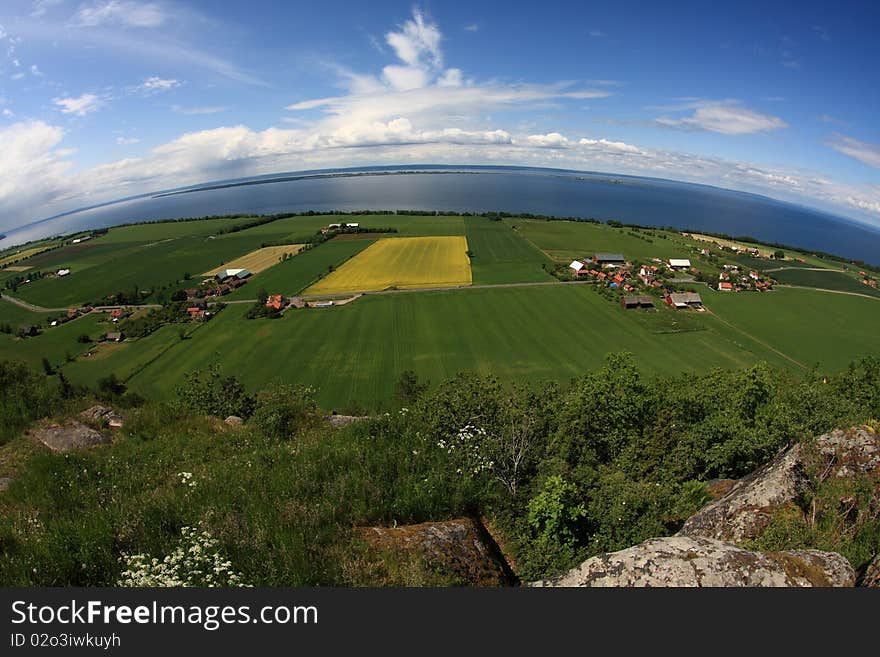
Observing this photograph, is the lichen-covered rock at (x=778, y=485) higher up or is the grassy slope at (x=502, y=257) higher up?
the grassy slope at (x=502, y=257)

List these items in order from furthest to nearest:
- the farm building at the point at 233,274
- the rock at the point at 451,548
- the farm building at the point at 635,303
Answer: the farm building at the point at 233,274 → the farm building at the point at 635,303 → the rock at the point at 451,548

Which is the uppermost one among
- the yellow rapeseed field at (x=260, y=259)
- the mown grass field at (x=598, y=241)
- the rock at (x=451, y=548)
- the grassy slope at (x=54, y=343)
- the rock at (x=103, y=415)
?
the mown grass field at (x=598, y=241)

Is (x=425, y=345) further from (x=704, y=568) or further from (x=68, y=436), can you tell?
(x=704, y=568)

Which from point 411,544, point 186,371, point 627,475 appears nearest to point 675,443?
point 627,475

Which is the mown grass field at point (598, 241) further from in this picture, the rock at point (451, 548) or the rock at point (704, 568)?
the rock at point (704, 568)

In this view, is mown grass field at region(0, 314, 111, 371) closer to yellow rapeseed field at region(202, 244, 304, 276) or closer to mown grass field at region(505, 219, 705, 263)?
yellow rapeseed field at region(202, 244, 304, 276)

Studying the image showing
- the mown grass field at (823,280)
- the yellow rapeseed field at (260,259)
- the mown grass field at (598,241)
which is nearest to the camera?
the mown grass field at (823,280)

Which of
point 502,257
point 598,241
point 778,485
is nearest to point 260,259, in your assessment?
point 502,257

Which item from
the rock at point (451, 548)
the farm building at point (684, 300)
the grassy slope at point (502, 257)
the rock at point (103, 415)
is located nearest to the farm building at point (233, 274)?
the grassy slope at point (502, 257)
